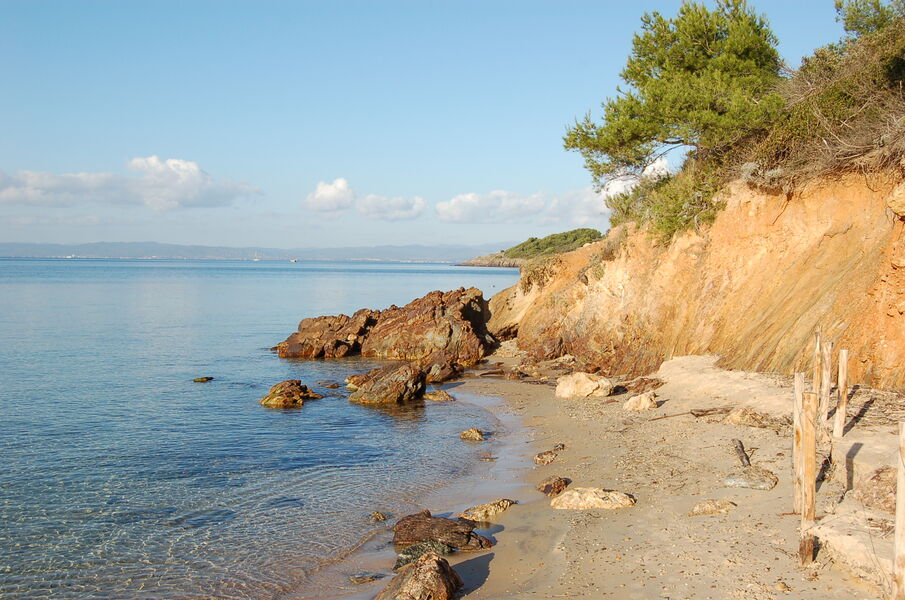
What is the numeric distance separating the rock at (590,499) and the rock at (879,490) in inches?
123

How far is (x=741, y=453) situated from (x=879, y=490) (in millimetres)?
3170

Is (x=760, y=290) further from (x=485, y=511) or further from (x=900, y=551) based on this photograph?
(x=900, y=551)

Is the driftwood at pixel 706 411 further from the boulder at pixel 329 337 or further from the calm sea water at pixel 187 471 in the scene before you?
the boulder at pixel 329 337

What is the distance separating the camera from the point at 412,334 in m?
32.2

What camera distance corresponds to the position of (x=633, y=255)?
82.2ft

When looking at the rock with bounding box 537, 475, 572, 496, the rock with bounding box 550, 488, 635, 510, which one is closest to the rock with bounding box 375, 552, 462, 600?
the rock with bounding box 550, 488, 635, 510

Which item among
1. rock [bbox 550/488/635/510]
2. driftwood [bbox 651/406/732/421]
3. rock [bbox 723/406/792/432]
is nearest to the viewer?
rock [bbox 550/488/635/510]

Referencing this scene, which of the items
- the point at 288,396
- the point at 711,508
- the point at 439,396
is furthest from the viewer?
the point at 439,396

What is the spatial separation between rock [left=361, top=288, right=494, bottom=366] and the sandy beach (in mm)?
13236

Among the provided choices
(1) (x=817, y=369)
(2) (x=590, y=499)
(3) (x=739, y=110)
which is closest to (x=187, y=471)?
(2) (x=590, y=499)

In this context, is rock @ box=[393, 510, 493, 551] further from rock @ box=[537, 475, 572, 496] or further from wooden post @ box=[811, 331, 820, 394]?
wooden post @ box=[811, 331, 820, 394]

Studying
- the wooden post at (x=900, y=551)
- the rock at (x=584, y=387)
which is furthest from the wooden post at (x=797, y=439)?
the rock at (x=584, y=387)

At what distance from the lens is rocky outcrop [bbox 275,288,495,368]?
3094cm

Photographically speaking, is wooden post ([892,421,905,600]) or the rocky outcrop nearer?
wooden post ([892,421,905,600])
